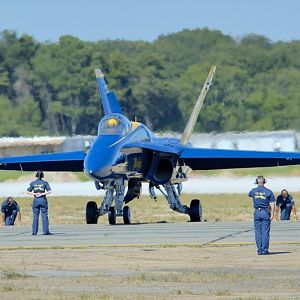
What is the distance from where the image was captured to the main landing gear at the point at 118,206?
3452 cm

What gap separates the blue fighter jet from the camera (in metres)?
33.4

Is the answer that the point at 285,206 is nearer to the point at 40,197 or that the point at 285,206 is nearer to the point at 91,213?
the point at 91,213

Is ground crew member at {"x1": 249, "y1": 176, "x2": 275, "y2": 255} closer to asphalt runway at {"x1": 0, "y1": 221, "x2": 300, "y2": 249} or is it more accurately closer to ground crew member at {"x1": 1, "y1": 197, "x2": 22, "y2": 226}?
asphalt runway at {"x1": 0, "y1": 221, "x2": 300, "y2": 249}

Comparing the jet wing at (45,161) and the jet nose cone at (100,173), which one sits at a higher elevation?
the jet wing at (45,161)

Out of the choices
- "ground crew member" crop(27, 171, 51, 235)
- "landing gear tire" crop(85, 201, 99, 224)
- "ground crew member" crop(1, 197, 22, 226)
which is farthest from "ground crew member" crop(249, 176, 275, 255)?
"ground crew member" crop(1, 197, 22, 226)

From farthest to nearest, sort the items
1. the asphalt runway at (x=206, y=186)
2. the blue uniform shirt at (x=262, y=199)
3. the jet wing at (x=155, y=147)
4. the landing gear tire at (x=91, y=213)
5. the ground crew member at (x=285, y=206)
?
the asphalt runway at (x=206, y=186) → the ground crew member at (x=285, y=206) → the landing gear tire at (x=91, y=213) → the jet wing at (x=155, y=147) → the blue uniform shirt at (x=262, y=199)

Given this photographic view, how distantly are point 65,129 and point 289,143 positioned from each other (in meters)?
25.5

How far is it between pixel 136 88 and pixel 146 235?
62.1 meters

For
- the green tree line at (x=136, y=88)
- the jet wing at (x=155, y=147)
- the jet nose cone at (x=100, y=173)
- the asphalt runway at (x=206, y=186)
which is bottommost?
the asphalt runway at (x=206, y=186)

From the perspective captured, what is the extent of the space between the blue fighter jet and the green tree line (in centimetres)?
3657

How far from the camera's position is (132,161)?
114 feet

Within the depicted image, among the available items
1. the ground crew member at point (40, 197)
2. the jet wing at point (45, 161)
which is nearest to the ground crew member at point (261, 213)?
the ground crew member at point (40, 197)

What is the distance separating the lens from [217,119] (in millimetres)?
81312

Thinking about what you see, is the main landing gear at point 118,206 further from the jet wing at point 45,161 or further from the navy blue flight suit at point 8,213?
the navy blue flight suit at point 8,213
